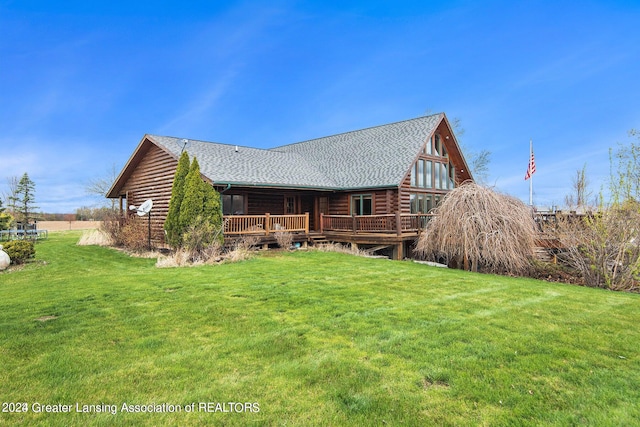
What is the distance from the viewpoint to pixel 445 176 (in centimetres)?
2134

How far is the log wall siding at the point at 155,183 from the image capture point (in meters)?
17.4

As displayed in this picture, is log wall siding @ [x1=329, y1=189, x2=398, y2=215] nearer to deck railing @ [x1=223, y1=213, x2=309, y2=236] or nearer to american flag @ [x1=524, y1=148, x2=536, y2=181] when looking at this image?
deck railing @ [x1=223, y1=213, x2=309, y2=236]

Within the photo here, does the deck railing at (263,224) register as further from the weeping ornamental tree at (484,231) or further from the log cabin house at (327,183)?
the weeping ornamental tree at (484,231)

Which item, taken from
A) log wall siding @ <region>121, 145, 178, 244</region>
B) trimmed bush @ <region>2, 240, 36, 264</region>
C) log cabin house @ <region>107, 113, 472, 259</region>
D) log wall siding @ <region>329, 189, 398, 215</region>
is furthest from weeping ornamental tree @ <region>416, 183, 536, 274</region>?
trimmed bush @ <region>2, 240, 36, 264</region>

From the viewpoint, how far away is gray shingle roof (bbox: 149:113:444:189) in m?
17.0

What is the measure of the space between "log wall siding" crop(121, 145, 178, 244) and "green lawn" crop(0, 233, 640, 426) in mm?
10246

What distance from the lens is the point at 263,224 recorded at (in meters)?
17.3

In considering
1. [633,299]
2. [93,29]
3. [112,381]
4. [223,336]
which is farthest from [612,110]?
[93,29]

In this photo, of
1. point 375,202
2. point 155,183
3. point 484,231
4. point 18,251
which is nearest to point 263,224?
point 375,202

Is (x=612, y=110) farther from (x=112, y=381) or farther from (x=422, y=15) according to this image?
(x=112, y=381)

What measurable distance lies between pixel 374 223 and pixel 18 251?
1412 cm

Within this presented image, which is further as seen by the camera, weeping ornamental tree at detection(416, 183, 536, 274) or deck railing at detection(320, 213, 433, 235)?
deck railing at detection(320, 213, 433, 235)

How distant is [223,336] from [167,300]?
2.50 metres

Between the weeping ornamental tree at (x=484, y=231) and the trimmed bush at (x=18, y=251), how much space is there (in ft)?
50.3
